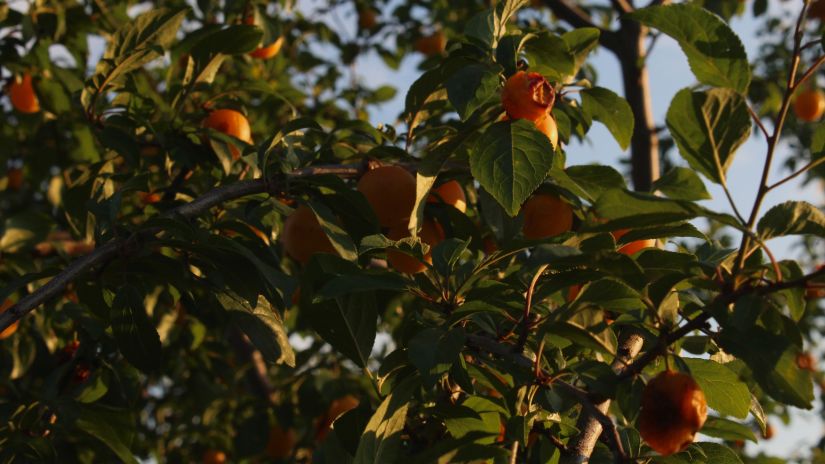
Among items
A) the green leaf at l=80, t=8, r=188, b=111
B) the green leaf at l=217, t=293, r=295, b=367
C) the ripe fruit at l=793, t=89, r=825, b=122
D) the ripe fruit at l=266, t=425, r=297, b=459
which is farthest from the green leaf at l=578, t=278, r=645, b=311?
the ripe fruit at l=793, t=89, r=825, b=122

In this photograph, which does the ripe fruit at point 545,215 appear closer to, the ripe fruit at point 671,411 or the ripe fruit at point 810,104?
the ripe fruit at point 671,411

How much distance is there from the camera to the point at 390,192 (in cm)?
145

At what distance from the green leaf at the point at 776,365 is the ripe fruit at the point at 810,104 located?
4.07 m

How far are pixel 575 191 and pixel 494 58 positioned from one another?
10.8 inches

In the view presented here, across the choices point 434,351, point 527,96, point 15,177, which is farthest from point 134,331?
point 15,177

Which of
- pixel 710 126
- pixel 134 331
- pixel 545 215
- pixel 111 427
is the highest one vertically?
pixel 710 126

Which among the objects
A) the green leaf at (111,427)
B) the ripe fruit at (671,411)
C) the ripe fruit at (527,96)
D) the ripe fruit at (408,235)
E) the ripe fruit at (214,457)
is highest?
the ripe fruit at (527,96)

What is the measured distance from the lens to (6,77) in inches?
111

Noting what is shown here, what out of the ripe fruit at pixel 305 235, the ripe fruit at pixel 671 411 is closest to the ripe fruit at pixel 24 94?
the ripe fruit at pixel 305 235

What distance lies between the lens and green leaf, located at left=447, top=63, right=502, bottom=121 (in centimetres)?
120

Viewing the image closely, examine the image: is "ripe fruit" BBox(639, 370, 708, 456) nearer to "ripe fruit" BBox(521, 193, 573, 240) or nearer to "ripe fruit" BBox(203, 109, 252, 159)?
A: "ripe fruit" BBox(521, 193, 573, 240)

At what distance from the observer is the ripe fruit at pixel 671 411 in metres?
0.91

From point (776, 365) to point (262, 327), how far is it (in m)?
0.82

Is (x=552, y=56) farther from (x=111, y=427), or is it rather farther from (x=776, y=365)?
(x=111, y=427)
